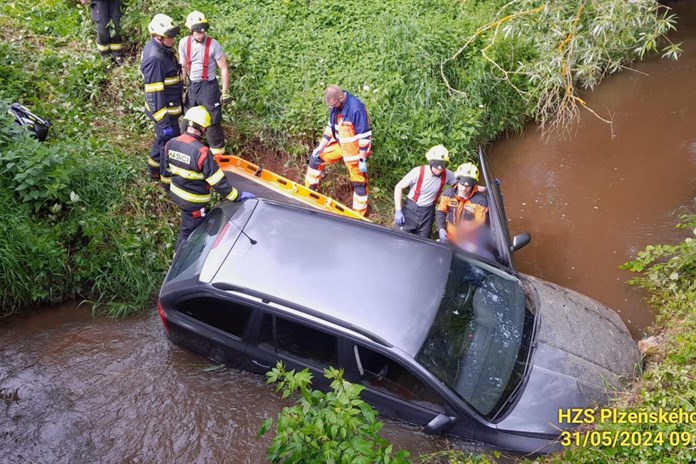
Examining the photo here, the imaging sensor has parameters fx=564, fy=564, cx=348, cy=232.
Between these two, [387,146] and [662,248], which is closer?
[662,248]

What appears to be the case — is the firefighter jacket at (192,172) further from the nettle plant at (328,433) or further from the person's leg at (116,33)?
the person's leg at (116,33)

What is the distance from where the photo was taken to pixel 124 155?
22.8 feet

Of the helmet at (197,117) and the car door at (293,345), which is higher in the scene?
the helmet at (197,117)

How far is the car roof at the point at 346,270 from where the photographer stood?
4223 millimetres

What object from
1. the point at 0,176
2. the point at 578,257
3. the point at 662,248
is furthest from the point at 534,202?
the point at 0,176

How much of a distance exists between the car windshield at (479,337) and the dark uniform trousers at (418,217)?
1240 millimetres

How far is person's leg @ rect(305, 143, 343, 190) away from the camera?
6.64 m

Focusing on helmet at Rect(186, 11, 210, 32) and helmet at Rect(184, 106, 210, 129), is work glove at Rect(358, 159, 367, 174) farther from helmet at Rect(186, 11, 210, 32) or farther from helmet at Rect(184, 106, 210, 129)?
helmet at Rect(186, 11, 210, 32)

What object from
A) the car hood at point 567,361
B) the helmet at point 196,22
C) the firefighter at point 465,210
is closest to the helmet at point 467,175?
the firefighter at point 465,210

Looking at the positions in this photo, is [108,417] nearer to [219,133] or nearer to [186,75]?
[219,133]

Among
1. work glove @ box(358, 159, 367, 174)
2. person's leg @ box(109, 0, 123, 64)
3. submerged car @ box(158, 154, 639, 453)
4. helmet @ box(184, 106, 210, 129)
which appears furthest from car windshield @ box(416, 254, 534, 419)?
person's leg @ box(109, 0, 123, 64)

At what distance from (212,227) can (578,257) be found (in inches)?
174

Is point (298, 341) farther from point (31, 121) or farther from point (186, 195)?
point (31, 121)

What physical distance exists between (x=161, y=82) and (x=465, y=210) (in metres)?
3.64
